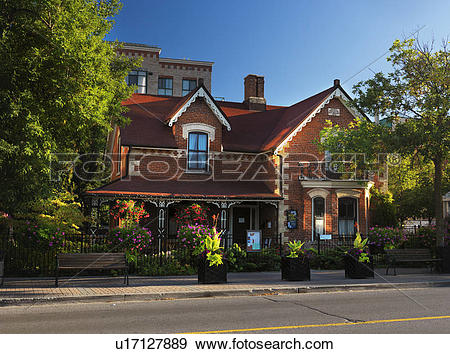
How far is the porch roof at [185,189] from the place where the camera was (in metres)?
21.4

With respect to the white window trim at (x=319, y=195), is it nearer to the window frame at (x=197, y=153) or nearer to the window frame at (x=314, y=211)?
the window frame at (x=314, y=211)

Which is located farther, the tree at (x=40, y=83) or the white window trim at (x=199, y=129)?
the white window trim at (x=199, y=129)

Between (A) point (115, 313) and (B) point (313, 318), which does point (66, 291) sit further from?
(B) point (313, 318)

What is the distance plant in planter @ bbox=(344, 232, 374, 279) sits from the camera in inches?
594

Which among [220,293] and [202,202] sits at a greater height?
[202,202]

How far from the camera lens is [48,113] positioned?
1404cm

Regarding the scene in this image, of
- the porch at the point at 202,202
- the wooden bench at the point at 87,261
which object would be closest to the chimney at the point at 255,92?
the porch at the point at 202,202

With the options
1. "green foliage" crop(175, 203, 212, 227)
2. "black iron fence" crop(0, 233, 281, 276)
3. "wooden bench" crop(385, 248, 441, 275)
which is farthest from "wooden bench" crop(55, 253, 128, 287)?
"wooden bench" crop(385, 248, 441, 275)

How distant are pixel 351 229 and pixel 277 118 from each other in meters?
8.98

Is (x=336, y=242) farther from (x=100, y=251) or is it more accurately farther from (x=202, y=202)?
(x=100, y=251)

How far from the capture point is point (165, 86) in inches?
1802

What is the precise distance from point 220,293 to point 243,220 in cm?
1374

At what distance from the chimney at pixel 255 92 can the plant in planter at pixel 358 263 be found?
17.5 m

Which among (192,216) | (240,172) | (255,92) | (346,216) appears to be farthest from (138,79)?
(346,216)
